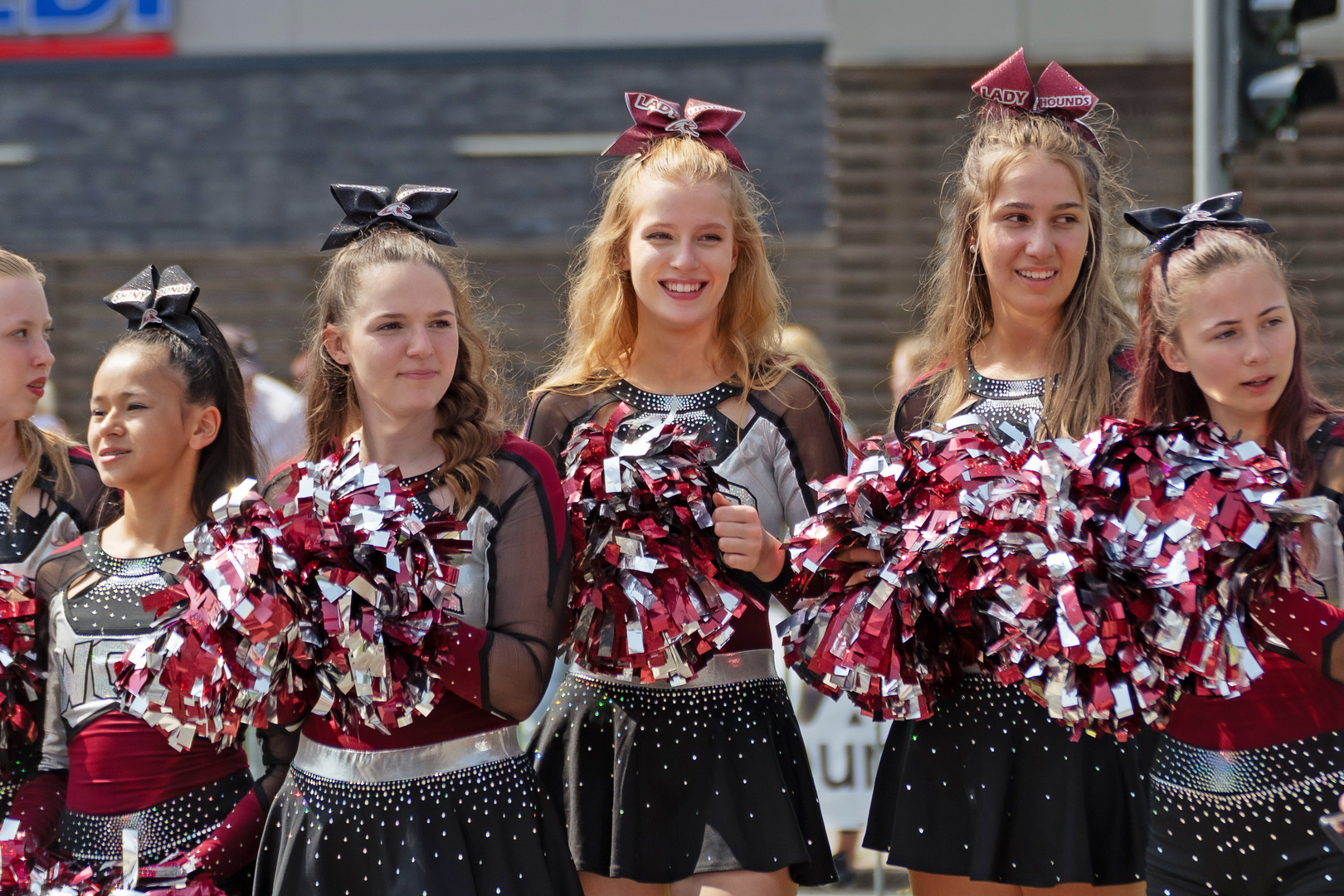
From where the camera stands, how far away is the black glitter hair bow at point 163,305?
2852 millimetres

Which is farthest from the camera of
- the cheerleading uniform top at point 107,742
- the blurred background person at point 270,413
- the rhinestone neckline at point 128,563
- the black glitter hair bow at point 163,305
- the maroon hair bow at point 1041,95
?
the blurred background person at point 270,413

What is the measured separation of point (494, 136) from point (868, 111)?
236 centimetres

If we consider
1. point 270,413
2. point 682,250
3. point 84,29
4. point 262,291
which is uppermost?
point 84,29

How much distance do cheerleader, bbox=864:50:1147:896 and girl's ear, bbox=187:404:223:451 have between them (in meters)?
1.51

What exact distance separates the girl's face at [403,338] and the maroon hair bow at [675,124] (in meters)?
0.71

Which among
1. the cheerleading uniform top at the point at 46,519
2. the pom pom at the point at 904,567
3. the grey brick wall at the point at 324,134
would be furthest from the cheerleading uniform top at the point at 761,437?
the grey brick wall at the point at 324,134

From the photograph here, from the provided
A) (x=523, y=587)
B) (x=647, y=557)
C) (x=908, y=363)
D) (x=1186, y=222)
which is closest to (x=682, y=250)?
(x=647, y=557)

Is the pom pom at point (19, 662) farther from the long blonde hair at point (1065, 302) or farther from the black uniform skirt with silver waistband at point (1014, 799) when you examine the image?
the long blonde hair at point (1065, 302)

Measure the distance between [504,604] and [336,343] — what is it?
2.18 feet

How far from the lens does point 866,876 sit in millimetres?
4824

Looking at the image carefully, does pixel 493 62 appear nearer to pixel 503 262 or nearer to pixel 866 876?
pixel 503 262

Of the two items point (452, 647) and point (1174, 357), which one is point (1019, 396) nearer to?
point (1174, 357)

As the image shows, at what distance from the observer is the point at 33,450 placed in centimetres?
310

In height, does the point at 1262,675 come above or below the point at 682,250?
below
